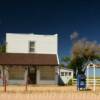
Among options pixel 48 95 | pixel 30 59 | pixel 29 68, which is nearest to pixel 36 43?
pixel 30 59

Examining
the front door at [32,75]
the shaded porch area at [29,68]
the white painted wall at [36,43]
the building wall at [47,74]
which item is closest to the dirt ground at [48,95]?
the shaded porch area at [29,68]

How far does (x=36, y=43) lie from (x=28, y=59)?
105 inches

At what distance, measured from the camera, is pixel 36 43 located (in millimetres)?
44000

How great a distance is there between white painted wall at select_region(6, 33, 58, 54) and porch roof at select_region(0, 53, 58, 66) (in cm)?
76

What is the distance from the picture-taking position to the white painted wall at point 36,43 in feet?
143

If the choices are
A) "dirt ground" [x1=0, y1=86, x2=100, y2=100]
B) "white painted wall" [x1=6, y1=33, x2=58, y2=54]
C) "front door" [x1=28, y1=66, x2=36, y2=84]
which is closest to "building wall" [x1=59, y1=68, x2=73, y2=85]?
"front door" [x1=28, y1=66, x2=36, y2=84]

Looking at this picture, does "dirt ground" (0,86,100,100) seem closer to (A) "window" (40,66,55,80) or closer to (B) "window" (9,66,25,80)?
(B) "window" (9,66,25,80)

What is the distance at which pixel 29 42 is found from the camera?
144ft

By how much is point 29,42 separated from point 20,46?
1092mm

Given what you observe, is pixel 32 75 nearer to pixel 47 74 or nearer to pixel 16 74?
pixel 47 74

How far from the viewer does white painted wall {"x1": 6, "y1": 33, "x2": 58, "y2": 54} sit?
143ft

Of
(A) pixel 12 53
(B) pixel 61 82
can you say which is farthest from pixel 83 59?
(A) pixel 12 53

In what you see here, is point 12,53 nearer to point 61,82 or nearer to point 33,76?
point 33,76

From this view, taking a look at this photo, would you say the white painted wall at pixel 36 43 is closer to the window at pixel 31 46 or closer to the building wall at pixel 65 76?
the window at pixel 31 46
